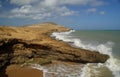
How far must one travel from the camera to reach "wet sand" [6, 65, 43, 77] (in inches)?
485

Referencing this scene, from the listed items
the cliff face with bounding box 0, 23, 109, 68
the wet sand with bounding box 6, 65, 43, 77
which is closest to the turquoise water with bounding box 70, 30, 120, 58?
the cliff face with bounding box 0, 23, 109, 68

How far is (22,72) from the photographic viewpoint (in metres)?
12.8

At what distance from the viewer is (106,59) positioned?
1600cm

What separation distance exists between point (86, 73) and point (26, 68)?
12.6 feet

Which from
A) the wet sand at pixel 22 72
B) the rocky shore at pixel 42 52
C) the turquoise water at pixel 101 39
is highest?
the turquoise water at pixel 101 39

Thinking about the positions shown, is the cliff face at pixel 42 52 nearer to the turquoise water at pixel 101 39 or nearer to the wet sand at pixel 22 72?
the wet sand at pixel 22 72

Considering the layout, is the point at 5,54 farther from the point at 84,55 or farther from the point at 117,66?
the point at 117,66

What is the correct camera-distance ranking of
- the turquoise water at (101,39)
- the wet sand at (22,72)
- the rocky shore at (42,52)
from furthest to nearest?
the turquoise water at (101,39)
the rocky shore at (42,52)
the wet sand at (22,72)

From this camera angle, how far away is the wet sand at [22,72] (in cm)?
1233

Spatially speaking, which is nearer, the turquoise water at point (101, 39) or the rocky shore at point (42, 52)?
the rocky shore at point (42, 52)

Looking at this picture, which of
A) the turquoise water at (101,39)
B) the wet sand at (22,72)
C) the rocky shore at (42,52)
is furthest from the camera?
the turquoise water at (101,39)

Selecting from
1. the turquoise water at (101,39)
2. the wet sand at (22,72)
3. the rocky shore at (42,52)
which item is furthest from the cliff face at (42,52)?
the turquoise water at (101,39)

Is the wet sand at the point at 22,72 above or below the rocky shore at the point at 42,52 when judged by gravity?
below

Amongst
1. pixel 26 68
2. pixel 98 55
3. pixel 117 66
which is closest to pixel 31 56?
pixel 26 68
